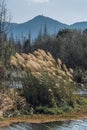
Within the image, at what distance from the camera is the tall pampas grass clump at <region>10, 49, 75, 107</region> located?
2180cm

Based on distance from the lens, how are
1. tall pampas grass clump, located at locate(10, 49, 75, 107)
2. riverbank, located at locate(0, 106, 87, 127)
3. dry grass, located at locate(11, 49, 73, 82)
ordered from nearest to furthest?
riverbank, located at locate(0, 106, 87, 127) < tall pampas grass clump, located at locate(10, 49, 75, 107) < dry grass, located at locate(11, 49, 73, 82)

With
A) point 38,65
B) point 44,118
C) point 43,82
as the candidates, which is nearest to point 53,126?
point 44,118

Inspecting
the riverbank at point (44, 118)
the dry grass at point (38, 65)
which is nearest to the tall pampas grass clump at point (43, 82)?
the dry grass at point (38, 65)

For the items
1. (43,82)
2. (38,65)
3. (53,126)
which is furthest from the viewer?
(38,65)

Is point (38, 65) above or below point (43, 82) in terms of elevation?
above

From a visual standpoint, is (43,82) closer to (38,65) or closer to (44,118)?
(38,65)

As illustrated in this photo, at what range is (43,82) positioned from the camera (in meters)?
21.8

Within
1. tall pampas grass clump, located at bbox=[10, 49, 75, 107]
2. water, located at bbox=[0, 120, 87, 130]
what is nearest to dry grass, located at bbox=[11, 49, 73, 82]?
tall pampas grass clump, located at bbox=[10, 49, 75, 107]

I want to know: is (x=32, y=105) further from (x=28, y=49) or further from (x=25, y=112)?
(x=28, y=49)

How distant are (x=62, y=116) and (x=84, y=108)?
2553mm

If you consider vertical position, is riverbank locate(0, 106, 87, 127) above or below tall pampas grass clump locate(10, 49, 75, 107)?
below

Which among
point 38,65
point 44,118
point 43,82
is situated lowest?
point 44,118

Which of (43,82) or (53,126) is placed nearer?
(53,126)

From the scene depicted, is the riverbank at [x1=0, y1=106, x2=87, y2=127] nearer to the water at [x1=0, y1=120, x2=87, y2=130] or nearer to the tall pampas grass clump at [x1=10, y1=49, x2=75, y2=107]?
the water at [x1=0, y1=120, x2=87, y2=130]
